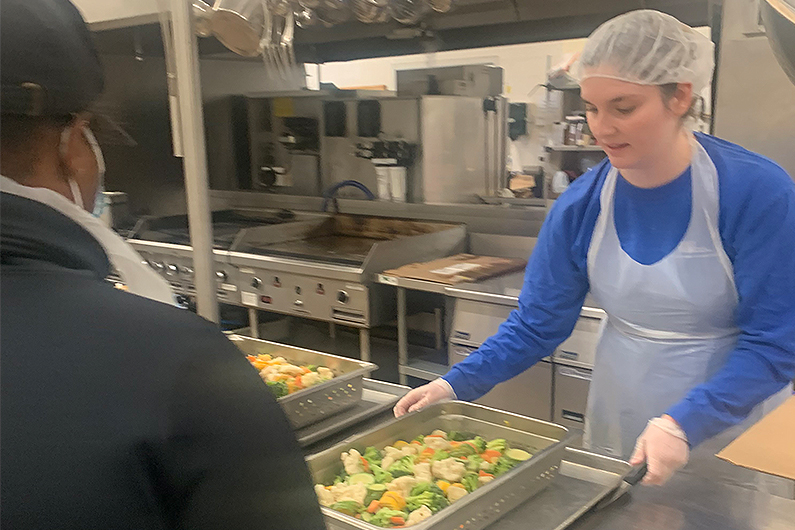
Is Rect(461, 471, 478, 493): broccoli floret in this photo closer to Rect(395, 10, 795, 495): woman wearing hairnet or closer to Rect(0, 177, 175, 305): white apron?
Rect(395, 10, 795, 495): woman wearing hairnet

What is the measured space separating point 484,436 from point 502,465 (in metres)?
0.14

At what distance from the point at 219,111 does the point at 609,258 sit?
3657 millimetres

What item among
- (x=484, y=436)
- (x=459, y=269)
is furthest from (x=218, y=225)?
(x=484, y=436)

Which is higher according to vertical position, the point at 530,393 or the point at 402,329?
the point at 402,329

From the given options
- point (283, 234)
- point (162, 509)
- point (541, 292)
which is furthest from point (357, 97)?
point (162, 509)

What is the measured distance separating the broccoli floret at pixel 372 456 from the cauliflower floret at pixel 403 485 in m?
0.07

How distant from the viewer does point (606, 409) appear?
152 centimetres

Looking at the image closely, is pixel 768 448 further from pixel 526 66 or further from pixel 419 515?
pixel 526 66

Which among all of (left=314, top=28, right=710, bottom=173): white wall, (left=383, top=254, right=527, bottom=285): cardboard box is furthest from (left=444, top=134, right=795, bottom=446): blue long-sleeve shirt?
(left=314, top=28, right=710, bottom=173): white wall

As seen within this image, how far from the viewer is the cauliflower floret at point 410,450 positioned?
1140 millimetres

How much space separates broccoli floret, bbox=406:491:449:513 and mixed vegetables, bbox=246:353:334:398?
1.35ft

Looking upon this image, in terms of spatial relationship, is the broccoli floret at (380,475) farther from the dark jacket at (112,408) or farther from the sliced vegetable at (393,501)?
the dark jacket at (112,408)

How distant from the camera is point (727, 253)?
1.28 meters

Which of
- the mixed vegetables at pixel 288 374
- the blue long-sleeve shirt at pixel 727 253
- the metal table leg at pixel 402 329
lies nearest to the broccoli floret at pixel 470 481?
the blue long-sleeve shirt at pixel 727 253
